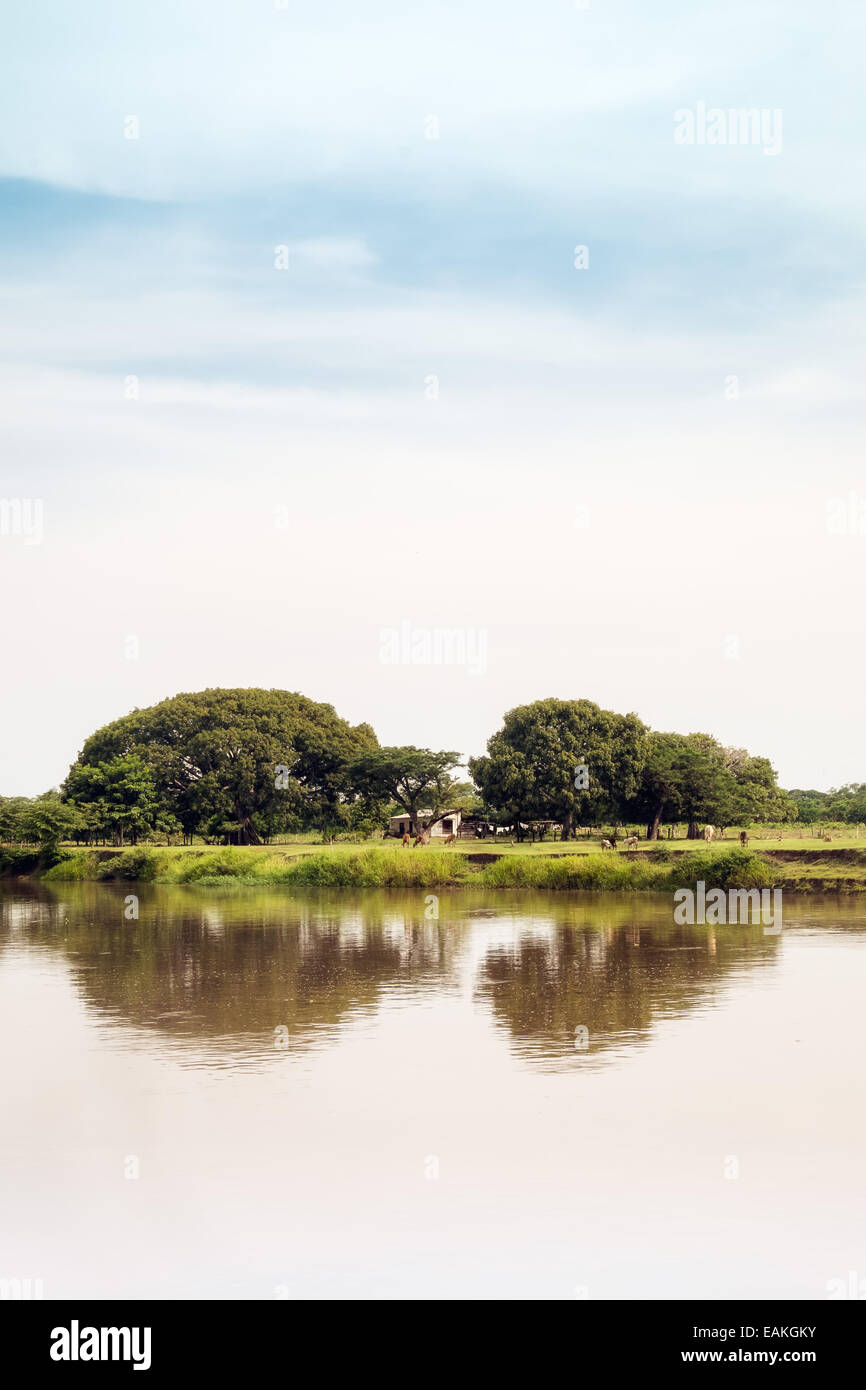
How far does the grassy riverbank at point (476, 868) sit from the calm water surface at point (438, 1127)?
15.9m

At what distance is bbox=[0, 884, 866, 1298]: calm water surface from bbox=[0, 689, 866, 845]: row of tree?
32.1 meters

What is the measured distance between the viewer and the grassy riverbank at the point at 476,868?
1622 inches

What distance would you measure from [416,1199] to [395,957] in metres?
16.4

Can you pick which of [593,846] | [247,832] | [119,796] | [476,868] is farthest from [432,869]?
[247,832]

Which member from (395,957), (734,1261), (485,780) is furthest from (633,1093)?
(485,780)

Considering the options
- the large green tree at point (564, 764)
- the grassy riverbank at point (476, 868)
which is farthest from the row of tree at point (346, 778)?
the grassy riverbank at point (476, 868)

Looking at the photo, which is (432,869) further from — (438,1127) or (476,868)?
(438,1127)

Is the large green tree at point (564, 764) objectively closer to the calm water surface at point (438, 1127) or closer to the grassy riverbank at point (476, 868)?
the grassy riverbank at point (476, 868)

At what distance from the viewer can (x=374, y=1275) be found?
1004cm

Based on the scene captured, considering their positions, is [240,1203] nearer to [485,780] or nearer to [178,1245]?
[178,1245]

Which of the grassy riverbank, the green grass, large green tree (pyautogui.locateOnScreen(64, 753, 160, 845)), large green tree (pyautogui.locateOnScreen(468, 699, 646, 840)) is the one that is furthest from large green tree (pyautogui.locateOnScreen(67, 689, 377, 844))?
large green tree (pyautogui.locateOnScreen(468, 699, 646, 840))

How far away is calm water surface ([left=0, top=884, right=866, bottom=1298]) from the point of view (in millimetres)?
10305

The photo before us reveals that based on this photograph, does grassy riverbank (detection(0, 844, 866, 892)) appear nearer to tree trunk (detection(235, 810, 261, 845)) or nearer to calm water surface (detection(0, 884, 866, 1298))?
tree trunk (detection(235, 810, 261, 845))
